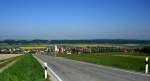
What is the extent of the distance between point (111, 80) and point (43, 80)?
3392 millimetres

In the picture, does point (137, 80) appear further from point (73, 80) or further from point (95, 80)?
point (73, 80)

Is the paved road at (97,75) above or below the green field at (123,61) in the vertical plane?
above

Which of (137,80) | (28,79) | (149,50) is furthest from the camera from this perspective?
(149,50)

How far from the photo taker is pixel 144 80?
17297 millimetres

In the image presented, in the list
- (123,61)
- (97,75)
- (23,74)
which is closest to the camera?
(23,74)

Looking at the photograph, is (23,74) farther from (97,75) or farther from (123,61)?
(123,61)

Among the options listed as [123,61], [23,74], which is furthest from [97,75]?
[123,61]

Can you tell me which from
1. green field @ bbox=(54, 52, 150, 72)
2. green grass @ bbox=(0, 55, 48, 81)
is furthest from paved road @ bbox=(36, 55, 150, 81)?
green field @ bbox=(54, 52, 150, 72)

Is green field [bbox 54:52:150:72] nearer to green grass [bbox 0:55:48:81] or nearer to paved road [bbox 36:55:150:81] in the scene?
→ paved road [bbox 36:55:150:81]

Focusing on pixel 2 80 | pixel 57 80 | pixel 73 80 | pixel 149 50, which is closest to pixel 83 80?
pixel 73 80

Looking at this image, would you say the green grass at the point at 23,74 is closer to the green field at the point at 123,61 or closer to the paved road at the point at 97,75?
the paved road at the point at 97,75

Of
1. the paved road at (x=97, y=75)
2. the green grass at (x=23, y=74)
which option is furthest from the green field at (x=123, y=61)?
the green grass at (x=23, y=74)

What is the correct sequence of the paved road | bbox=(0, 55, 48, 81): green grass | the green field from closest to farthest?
bbox=(0, 55, 48, 81): green grass
the paved road
the green field

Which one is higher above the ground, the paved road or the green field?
the paved road
